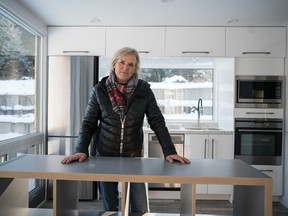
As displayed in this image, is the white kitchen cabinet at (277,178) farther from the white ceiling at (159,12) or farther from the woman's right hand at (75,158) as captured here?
the woman's right hand at (75,158)

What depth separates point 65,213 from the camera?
1434 mm

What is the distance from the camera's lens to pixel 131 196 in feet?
5.50

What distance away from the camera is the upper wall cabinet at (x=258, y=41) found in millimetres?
3361

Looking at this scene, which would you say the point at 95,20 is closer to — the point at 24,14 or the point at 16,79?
the point at 24,14

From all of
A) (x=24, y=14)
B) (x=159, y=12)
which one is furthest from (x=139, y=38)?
(x=24, y=14)

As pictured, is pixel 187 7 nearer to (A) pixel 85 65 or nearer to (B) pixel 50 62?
(A) pixel 85 65

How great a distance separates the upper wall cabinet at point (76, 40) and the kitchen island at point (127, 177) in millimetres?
2169

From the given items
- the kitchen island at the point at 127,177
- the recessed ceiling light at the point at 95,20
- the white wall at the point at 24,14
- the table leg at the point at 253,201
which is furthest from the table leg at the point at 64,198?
the recessed ceiling light at the point at 95,20

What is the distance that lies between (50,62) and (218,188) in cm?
276

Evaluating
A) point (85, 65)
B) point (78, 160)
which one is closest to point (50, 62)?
point (85, 65)

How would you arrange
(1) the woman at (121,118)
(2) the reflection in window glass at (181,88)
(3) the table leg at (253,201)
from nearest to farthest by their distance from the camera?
(3) the table leg at (253,201) → (1) the woman at (121,118) → (2) the reflection in window glass at (181,88)

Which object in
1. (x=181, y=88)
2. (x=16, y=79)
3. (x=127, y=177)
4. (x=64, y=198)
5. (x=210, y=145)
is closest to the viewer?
(x=127, y=177)

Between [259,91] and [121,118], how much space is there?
2.44 m

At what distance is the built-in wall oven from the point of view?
3352mm
